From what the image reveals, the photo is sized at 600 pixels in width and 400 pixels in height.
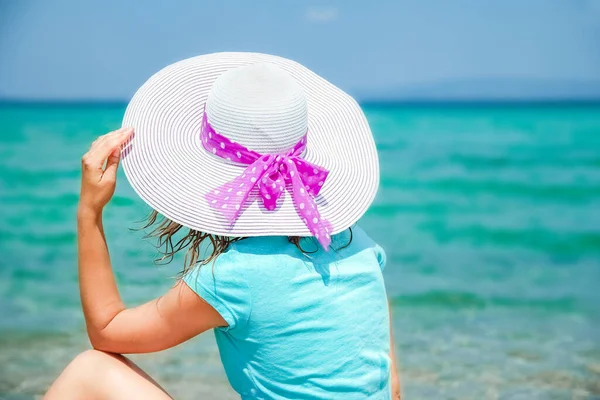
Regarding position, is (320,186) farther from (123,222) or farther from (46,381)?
(123,222)

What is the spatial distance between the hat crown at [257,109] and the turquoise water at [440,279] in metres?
1.82

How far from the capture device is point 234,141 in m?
1.77

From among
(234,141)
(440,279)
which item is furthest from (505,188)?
(234,141)

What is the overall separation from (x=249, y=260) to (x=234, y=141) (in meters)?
0.28

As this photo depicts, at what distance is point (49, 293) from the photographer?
16.7 feet

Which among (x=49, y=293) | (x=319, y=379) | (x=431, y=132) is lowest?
(x=431, y=132)

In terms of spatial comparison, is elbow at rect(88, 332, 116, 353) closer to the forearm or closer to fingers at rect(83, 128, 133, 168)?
the forearm

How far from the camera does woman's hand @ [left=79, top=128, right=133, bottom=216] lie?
1801mm

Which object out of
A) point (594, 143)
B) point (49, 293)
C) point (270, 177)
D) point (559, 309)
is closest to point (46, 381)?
point (49, 293)

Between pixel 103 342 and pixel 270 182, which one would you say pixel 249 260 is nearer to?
pixel 270 182

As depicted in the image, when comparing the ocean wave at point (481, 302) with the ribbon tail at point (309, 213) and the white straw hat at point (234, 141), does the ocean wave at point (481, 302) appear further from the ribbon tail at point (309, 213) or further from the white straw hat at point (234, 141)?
the ribbon tail at point (309, 213)

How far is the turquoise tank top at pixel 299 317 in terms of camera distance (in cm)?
166

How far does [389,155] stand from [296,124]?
15523 mm

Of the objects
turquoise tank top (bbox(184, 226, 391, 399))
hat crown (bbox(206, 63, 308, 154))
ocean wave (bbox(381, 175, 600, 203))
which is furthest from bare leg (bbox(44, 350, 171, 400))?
ocean wave (bbox(381, 175, 600, 203))
